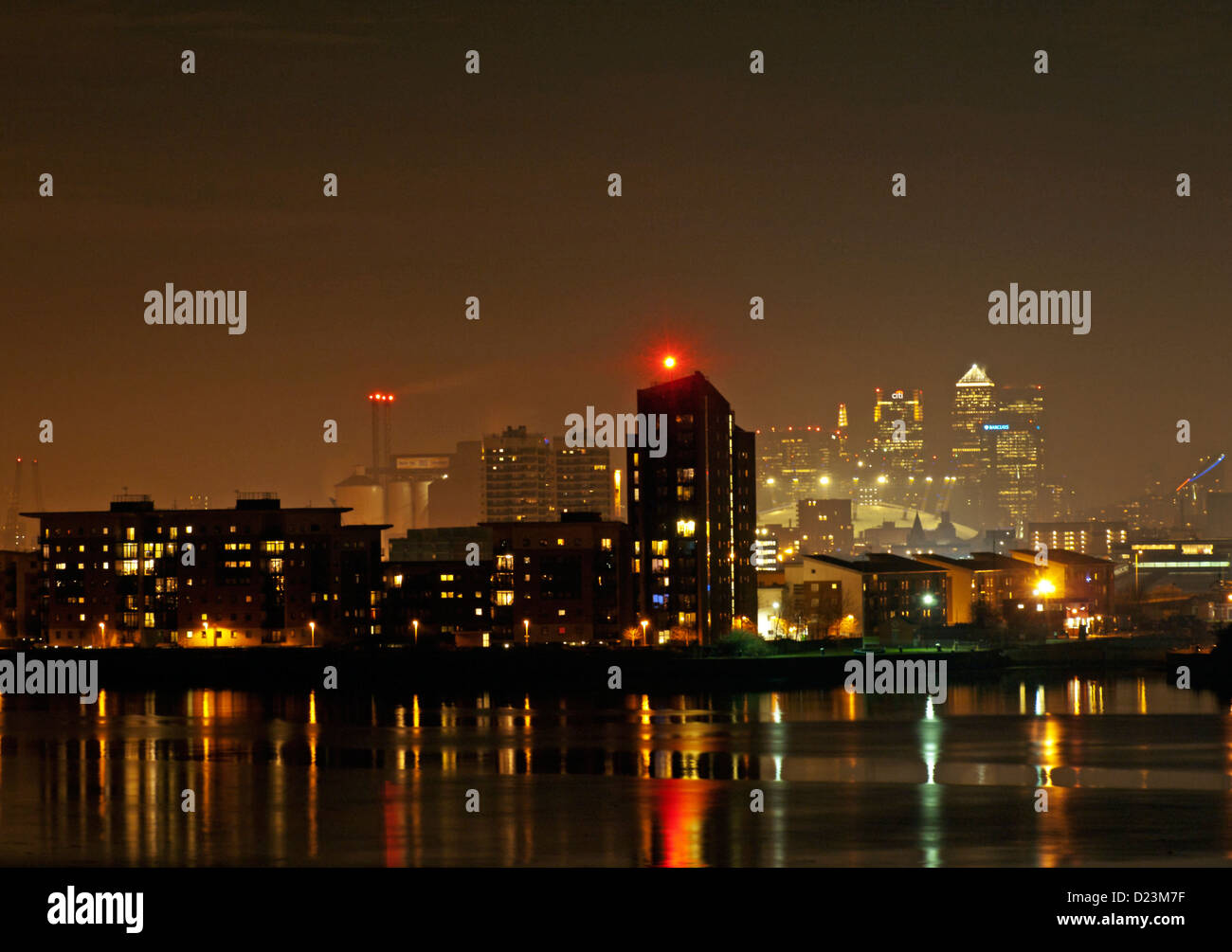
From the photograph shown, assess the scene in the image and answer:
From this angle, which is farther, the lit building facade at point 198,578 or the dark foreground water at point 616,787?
the lit building facade at point 198,578

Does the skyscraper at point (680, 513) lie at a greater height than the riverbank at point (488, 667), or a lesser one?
greater

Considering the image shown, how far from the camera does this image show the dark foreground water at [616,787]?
27469mm

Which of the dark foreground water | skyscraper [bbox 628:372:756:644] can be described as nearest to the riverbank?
skyscraper [bbox 628:372:756:644]

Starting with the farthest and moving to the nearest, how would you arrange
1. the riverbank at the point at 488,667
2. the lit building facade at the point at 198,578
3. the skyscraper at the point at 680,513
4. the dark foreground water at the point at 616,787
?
the lit building facade at the point at 198,578
the skyscraper at the point at 680,513
the riverbank at the point at 488,667
the dark foreground water at the point at 616,787

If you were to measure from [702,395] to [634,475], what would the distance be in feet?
21.4

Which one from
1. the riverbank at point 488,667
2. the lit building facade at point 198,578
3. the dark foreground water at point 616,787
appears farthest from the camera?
the lit building facade at point 198,578

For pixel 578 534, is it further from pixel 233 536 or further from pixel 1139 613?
pixel 1139 613

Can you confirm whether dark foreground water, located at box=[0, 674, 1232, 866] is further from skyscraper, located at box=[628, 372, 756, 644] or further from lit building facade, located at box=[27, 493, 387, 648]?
lit building facade, located at box=[27, 493, 387, 648]

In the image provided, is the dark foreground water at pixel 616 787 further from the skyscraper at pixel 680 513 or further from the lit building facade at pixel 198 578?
the lit building facade at pixel 198 578

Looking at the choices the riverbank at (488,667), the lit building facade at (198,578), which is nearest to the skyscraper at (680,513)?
the riverbank at (488,667)

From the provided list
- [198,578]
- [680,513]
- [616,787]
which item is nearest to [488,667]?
[680,513]
